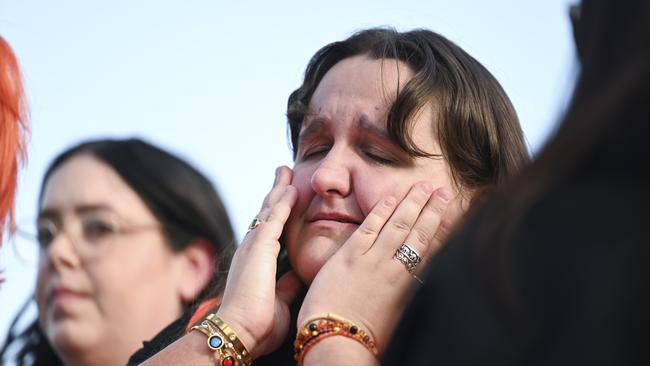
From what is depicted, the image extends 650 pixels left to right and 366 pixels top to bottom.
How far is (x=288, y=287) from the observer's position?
2.89 metres

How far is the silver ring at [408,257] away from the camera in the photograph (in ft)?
8.45

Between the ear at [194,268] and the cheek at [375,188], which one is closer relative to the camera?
the cheek at [375,188]

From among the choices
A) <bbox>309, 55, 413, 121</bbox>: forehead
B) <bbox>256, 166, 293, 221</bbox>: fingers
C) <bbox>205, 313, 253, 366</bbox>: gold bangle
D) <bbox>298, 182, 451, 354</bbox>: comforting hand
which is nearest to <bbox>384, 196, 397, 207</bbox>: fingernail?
<bbox>298, 182, 451, 354</bbox>: comforting hand

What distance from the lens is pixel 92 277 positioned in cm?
418

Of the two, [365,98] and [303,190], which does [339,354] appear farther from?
[365,98]

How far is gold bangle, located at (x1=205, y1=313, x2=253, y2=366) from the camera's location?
2561 mm

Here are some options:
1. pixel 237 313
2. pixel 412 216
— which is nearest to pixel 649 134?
pixel 412 216

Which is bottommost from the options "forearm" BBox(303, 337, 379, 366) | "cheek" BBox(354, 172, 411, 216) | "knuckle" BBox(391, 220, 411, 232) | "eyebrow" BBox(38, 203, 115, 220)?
"eyebrow" BBox(38, 203, 115, 220)

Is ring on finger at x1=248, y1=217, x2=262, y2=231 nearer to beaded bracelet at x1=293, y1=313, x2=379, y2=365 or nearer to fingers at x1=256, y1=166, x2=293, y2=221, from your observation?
fingers at x1=256, y1=166, x2=293, y2=221

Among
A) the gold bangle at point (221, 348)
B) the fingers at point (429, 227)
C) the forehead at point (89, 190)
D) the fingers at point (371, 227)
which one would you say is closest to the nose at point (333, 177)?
the fingers at point (371, 227)

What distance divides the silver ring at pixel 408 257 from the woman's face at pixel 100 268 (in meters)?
1.92

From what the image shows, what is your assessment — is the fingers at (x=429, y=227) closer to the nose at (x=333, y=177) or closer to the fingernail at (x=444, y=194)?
the fingernail at (x=444, y=194)

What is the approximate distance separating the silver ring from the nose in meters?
0.22

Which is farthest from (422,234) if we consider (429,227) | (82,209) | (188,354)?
(82,209)
